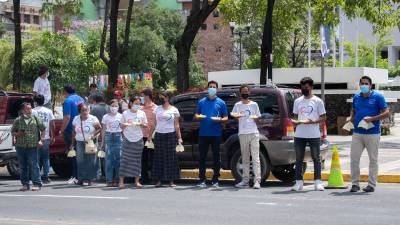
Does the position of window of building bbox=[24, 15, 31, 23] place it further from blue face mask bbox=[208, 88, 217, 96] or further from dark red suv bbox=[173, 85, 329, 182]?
blue face mask bbox=[208, 88, 217, 96]

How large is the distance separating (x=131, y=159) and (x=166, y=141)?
757 millimetres

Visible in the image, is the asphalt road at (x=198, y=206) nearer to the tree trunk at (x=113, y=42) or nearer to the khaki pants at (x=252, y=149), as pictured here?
the khaki pants at (x=252, y=149)

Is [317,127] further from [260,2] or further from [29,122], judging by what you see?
[260,2]

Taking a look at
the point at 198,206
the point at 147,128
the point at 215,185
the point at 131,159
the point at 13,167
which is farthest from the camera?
the point at 13,167

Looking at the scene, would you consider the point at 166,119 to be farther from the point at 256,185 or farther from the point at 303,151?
the point at 303,151

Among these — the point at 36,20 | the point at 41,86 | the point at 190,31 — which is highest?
the point at 36,20

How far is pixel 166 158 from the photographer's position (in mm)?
14961

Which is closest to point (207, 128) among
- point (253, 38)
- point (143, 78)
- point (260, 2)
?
point (260, 2)

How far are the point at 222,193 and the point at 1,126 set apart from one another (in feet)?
17.8

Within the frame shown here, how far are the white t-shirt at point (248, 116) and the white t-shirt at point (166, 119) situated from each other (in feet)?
4.16

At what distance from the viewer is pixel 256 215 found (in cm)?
1091

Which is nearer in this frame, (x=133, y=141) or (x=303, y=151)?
(x=303, y=151)

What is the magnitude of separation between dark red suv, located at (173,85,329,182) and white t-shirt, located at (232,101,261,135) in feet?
1.41

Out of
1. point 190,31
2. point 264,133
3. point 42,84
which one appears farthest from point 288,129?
point 190,31
